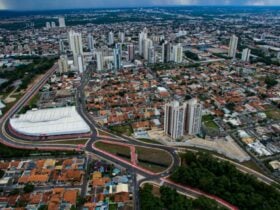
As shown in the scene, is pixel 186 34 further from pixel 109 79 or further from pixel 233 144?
pixel 233 144

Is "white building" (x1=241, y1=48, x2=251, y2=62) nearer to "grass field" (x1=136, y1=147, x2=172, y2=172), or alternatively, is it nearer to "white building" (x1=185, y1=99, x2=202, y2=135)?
"white building" (x1=185, y1=99, x2=202, y2=135)

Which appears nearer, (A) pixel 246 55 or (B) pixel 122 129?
(B) pixel 122 129

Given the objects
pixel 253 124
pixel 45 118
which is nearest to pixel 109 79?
pixel 45 118

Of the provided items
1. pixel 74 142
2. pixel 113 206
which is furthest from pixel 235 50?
pixel 113 206

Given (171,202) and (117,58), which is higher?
(117,58)

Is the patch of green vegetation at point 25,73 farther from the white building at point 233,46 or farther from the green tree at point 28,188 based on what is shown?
the white building at point 233,46

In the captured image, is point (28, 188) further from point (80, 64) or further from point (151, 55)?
point (151, 55)

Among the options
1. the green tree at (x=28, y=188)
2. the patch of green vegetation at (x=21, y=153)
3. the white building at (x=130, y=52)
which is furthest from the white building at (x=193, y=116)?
the white building at (x=130, y=52)
